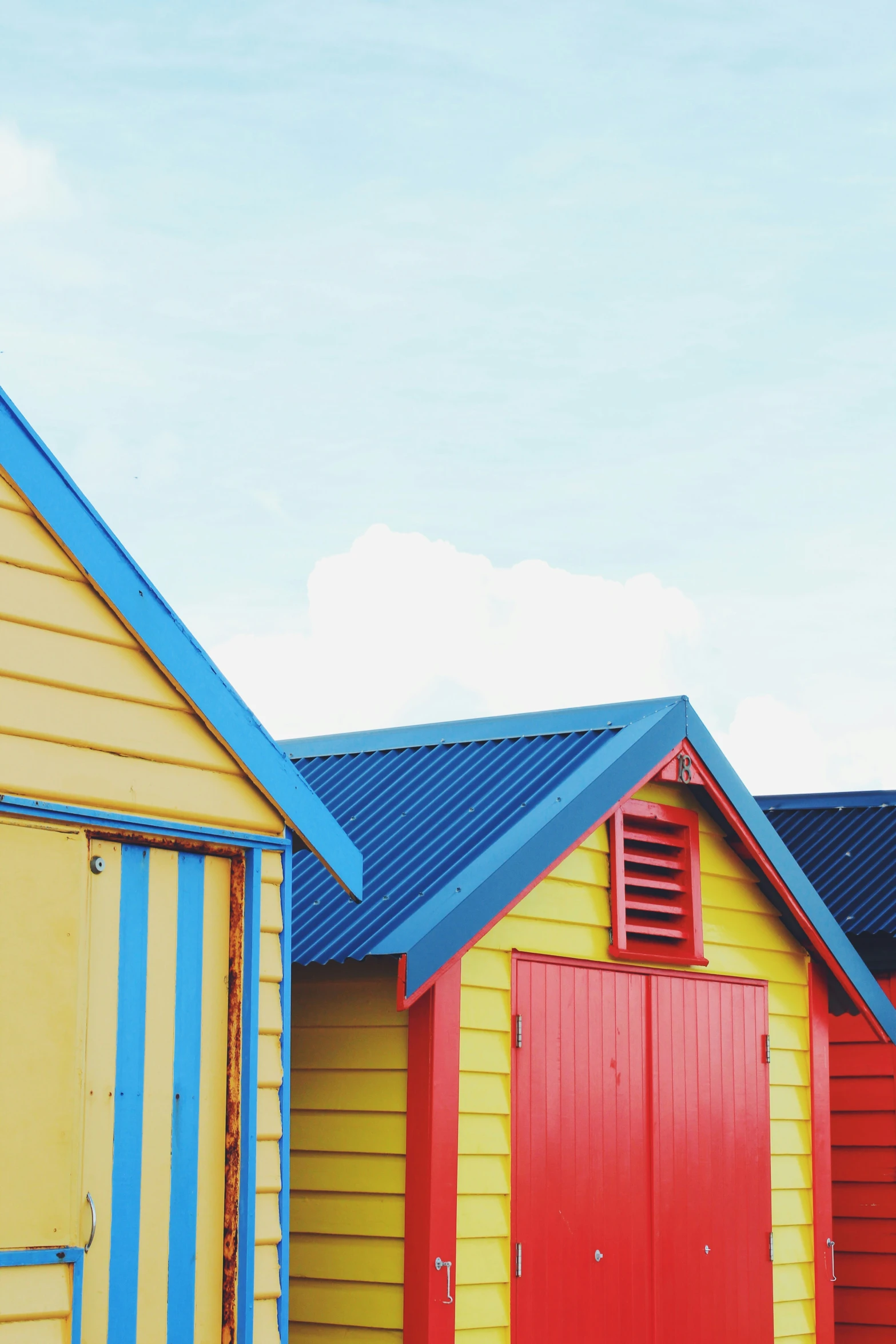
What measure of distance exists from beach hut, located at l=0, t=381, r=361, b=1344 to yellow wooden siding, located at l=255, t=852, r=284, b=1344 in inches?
0.4

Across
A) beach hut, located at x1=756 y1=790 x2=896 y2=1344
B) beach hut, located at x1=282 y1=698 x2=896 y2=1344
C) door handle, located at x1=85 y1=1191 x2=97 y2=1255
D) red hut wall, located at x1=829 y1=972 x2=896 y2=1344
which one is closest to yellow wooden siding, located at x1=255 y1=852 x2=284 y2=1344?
door handle, located at x1=85 y1=1191 x2=97 y2=1255

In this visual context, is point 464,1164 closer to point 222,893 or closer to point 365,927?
point 365,927

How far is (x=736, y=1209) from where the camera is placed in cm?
1049

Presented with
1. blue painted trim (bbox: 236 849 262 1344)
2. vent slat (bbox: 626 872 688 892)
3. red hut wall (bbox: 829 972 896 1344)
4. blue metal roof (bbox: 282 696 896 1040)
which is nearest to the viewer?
blue painted trim (bbox: 236 849 262 1344)

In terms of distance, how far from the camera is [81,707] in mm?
6520

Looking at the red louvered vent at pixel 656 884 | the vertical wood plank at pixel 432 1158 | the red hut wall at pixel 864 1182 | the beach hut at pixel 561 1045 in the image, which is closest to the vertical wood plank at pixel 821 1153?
the beach hut at pixel 561 1045

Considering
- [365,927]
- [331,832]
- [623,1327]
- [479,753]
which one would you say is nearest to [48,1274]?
[331,832]

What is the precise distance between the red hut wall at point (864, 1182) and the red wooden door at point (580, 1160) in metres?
3.38

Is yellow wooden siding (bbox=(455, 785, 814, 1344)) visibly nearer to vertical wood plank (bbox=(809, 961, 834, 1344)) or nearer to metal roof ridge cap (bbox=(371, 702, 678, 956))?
vertical wood plank (bbox=(809, 961, 834, 1344))

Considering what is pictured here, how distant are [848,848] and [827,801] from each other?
0.85m

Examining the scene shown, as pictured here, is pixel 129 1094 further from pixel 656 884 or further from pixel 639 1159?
pixel 656 884

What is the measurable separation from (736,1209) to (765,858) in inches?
88.7

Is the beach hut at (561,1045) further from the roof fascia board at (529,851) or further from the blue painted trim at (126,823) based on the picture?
the blue painted trim at (126,823)

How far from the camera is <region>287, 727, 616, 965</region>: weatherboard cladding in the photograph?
8.86 m
